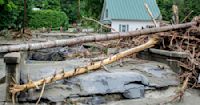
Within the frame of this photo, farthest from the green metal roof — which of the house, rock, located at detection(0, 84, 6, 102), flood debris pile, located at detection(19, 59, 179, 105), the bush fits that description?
rock, located at detection(0, 84, 6, 102)

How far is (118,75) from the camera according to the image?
4.84 meters

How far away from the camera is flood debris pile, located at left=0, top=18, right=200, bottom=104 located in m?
4.34

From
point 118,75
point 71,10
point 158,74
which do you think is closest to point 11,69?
point 118,75

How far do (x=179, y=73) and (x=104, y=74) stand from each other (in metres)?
1.47

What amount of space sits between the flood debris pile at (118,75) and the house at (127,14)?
30.4m

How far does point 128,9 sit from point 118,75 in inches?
1307

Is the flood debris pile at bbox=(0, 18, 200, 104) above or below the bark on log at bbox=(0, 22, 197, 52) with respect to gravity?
below

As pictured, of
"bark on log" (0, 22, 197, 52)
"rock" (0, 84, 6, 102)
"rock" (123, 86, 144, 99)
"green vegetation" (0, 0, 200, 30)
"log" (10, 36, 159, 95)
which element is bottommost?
"rock" (123, 86, 144, 99)

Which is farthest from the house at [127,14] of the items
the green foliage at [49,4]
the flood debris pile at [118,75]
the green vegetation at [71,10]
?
the flood debris pile at [118,75]

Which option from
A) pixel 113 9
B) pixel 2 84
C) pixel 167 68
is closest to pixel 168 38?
pixel 167 68

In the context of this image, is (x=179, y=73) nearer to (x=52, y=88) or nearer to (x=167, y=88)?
(x=167, y=88)

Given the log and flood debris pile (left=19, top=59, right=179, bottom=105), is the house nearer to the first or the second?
the log

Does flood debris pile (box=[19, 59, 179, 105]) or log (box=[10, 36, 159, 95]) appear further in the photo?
flood debris pile (box=[19, 59, 179, 105])

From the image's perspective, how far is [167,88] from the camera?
16.7 feet
